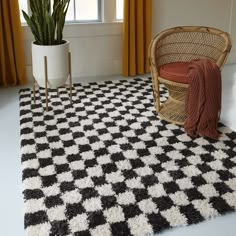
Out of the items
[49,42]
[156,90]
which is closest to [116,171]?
[156,90]

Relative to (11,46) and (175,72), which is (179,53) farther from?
(11,46)

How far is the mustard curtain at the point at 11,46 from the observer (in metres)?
3.36

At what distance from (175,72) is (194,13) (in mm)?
1643

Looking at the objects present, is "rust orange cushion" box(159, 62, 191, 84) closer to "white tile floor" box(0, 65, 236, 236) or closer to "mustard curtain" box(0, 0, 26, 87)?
"white tile floor" box(0, 65, 236, 236)

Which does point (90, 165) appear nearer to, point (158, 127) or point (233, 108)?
point (158, 127)

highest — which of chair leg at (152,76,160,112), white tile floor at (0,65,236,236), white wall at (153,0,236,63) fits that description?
white wall at (153,0,236,63)

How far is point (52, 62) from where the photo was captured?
2.91m

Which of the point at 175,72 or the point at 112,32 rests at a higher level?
the point at 112,32

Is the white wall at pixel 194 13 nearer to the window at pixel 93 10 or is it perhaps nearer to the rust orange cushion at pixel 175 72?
the window at pixel 93 10

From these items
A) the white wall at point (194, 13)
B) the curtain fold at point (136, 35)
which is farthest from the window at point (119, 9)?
the white wall at point (194, 13)

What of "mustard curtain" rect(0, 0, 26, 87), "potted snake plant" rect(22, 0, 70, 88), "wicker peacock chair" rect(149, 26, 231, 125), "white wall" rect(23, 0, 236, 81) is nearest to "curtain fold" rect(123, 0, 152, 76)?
"white wall" rect(23, 0, 236, 81)

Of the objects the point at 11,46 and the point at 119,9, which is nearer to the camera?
the point at 11,46

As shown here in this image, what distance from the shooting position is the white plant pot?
2.88m

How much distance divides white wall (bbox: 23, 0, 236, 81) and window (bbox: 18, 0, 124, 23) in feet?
0.21
